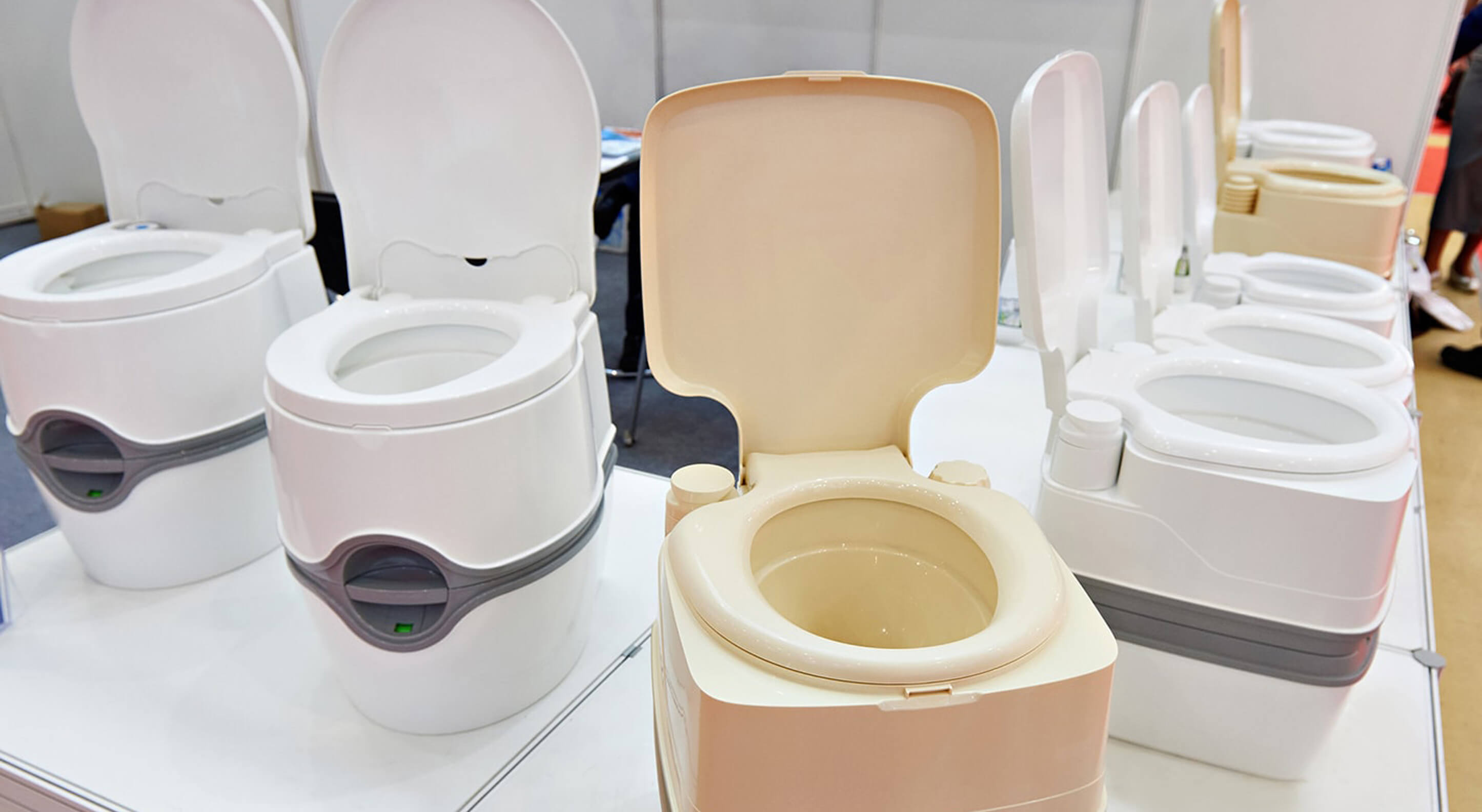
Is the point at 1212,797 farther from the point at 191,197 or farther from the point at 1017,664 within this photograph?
the point at 191,197

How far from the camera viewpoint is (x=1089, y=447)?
101 cm

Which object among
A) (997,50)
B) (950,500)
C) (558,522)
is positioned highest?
(997,50)

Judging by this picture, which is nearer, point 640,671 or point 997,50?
point 640,671

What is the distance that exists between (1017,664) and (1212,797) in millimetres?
516

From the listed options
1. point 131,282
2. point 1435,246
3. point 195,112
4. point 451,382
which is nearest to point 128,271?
point 131,282

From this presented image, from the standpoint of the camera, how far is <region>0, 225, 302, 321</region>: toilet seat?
1239 mm

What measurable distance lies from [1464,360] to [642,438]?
8.17ft

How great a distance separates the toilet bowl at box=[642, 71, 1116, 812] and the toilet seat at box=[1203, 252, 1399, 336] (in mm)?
992

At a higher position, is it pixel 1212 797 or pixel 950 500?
pixel 950 500

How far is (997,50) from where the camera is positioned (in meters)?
2.76

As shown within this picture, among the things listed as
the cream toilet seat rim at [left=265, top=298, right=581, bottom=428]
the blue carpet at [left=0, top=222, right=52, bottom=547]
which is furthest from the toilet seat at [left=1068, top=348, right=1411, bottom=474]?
the blue carpet at [left=0, top=222, right=52, bottom=547]

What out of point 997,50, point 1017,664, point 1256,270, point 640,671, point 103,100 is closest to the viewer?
point 1017,664

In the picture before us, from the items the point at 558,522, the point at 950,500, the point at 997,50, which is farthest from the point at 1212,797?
the point at 997,50

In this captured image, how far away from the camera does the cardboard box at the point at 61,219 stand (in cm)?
228
